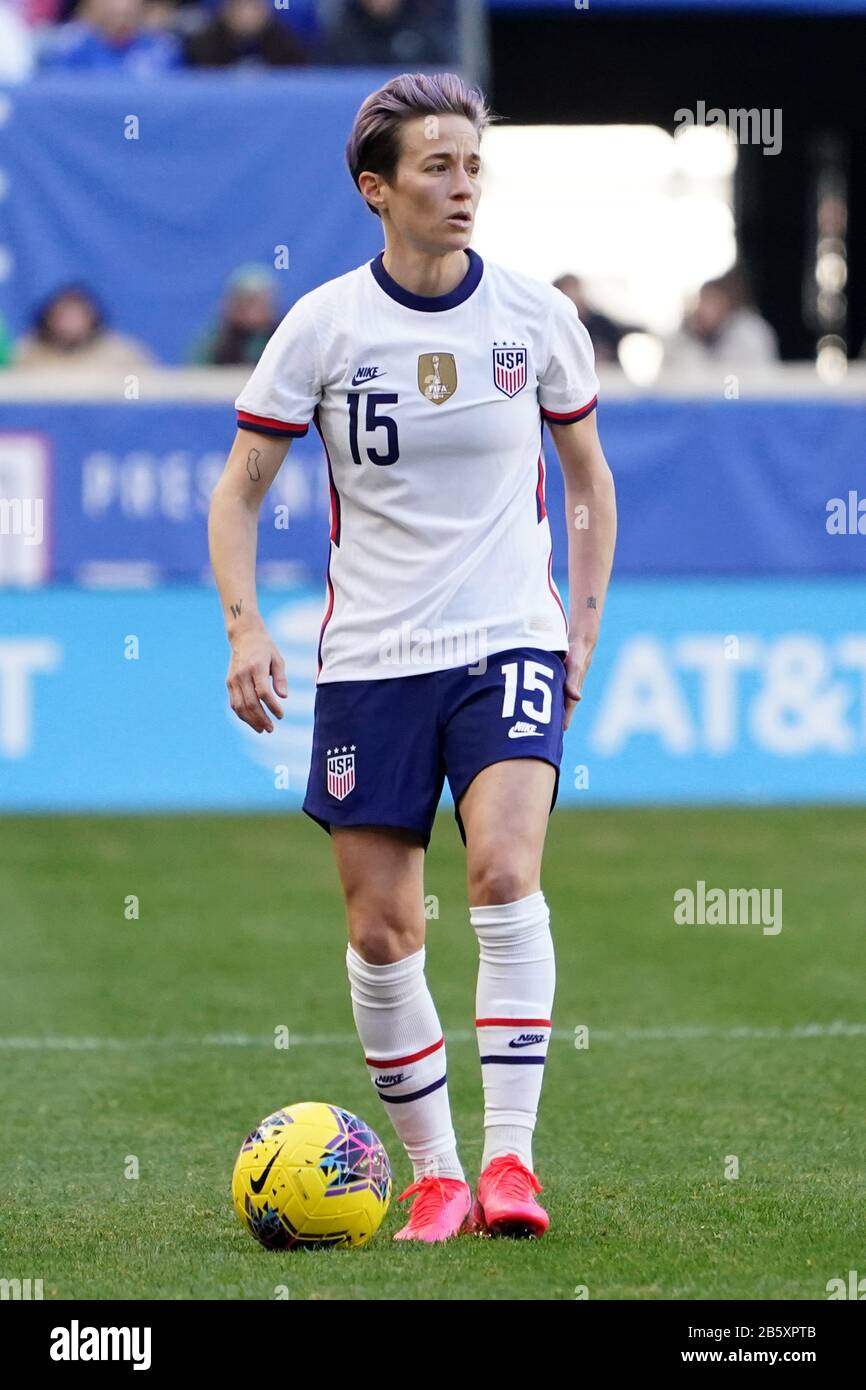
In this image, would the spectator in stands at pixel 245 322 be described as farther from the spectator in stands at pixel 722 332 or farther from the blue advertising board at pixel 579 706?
the blue advertising board at pixel 579 706

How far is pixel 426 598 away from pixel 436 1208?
49.7 inches

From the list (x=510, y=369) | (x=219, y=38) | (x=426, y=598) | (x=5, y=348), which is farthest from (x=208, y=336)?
(x=426, y=598)

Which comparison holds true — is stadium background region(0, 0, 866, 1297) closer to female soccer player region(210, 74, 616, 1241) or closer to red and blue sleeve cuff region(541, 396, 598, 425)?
female soccer player region(210, 74, 616, 1241)

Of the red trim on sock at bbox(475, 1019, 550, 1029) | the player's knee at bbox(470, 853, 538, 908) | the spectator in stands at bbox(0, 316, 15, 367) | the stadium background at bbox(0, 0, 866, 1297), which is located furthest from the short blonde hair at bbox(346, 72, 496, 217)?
the spectator in stands at bbox(0, 316, 15, 367)

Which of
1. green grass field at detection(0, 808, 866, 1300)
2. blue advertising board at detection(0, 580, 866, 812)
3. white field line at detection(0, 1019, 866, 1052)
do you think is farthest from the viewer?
blue advertising board at detection(0, 580, 866, 812)

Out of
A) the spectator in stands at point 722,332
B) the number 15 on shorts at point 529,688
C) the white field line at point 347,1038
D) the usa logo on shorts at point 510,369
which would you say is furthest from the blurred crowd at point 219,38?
the number 15 on shorts at point 529,688

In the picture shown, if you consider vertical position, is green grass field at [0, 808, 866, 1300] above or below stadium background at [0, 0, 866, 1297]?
below

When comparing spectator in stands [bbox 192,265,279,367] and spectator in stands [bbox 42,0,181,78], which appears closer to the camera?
spectator in stands [bbox 192,265,279,367]

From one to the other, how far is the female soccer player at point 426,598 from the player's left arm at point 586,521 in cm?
11

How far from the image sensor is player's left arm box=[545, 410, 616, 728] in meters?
5.19

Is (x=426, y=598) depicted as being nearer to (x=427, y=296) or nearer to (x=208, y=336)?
(x=427, y=296)

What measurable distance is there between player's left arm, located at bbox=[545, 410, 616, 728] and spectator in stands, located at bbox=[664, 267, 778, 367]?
10.4 m

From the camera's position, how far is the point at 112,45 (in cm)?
1583

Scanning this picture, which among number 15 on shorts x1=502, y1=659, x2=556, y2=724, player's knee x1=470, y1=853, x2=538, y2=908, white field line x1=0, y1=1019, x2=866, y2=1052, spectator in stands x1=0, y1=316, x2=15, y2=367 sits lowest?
white field line x1=0, y1=1019, x2=866, y2=1052
